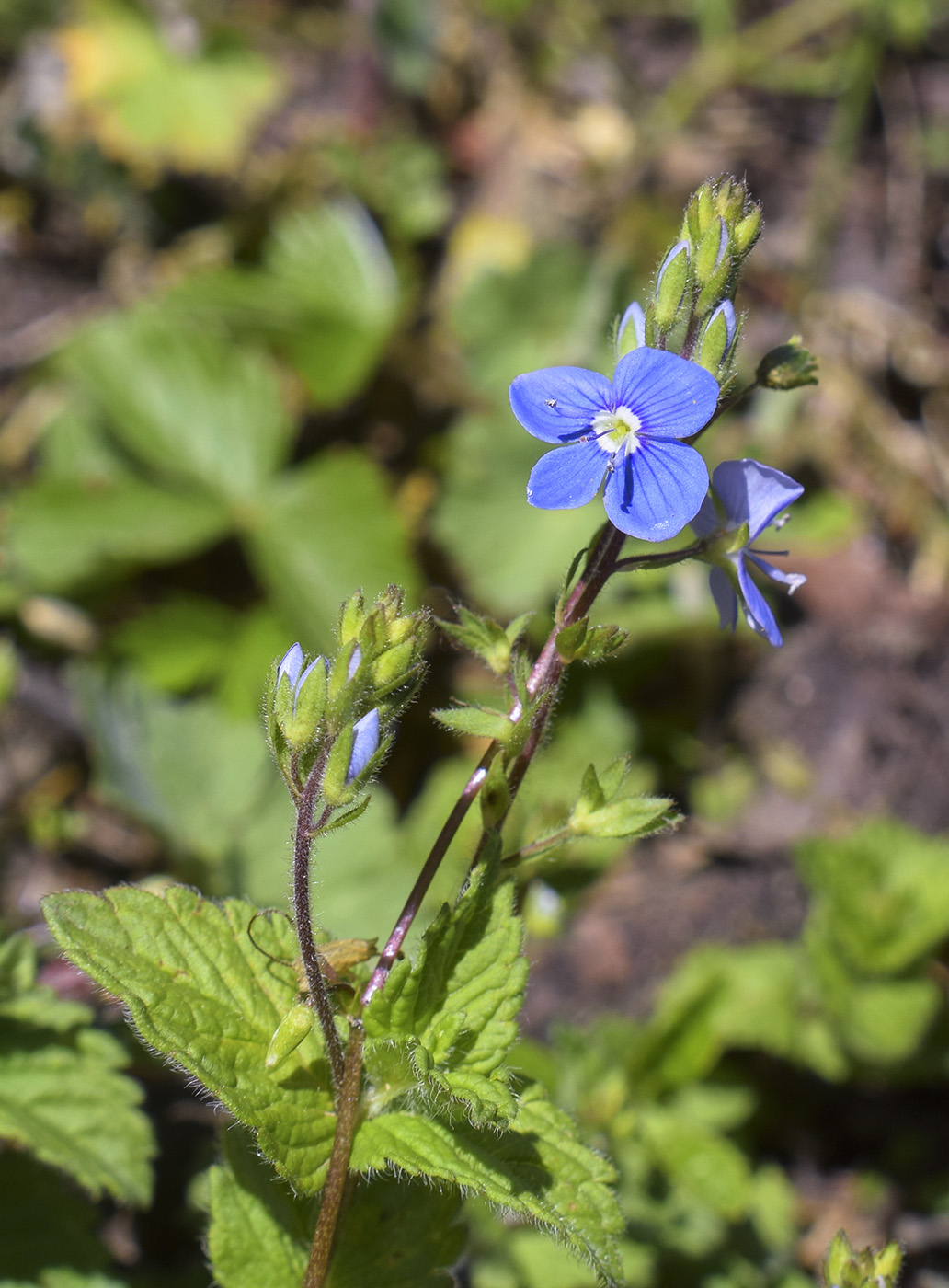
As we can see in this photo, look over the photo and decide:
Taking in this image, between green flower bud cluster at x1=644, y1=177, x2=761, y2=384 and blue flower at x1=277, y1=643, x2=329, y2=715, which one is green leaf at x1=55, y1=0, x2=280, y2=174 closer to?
green flower bud cluster at x1=644, y1=177, x2=761, y2=384

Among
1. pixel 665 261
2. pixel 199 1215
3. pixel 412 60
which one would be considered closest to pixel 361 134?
pixel 412 60

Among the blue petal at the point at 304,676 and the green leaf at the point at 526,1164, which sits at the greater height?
the blue petal at the point at 304,676

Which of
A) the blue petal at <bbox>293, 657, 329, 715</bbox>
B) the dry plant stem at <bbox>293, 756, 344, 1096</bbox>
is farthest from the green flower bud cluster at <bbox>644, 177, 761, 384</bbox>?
the dry plant stem at <bbox>293, 756, 344, 1096</bbox>

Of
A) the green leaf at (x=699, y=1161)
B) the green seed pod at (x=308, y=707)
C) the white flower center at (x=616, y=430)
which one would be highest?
the white flower center at (x=616, y=430)

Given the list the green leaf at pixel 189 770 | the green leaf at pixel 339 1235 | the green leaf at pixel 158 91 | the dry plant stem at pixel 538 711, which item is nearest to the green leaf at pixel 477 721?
the dry plant stem at pixel 538 711

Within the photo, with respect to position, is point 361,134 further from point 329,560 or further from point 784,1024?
point 784,1024

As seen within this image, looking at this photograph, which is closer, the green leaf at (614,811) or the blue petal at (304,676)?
the blue petal at (304,676)

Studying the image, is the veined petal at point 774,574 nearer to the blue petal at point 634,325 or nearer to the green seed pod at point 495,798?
the blue petal at point 634,325
